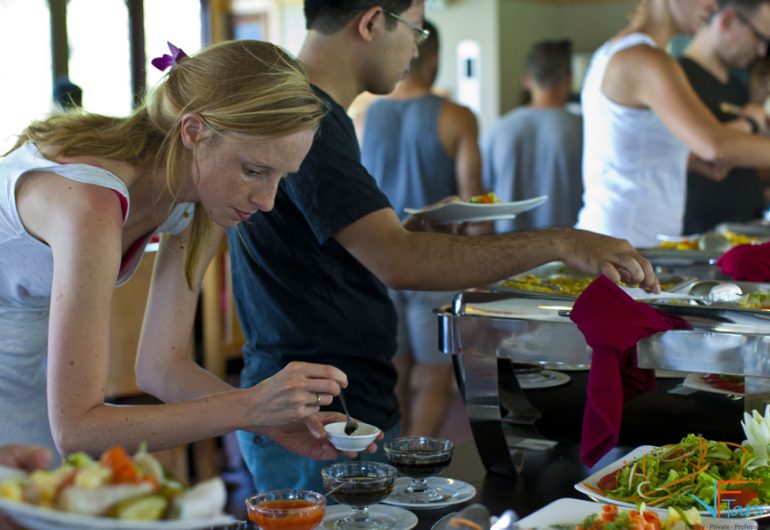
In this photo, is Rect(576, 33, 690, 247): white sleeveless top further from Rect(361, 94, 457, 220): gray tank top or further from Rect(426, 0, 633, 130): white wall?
Rect(426, 0, 633, 130): white wall

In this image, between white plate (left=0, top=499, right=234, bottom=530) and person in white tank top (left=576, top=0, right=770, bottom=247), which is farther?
person in white tank top (left=576, top=0, right=770, bottom=247)

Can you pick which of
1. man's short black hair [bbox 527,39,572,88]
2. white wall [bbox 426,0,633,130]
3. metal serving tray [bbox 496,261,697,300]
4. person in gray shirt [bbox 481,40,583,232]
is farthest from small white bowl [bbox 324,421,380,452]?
white wall [bbox 426,0,633,130]

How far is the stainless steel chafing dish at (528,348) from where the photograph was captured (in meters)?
1.34

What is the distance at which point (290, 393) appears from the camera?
1172mm

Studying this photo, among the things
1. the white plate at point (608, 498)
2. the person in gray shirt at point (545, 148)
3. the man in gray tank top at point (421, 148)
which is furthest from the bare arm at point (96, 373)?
the person in gray shirt at point (545, 148)

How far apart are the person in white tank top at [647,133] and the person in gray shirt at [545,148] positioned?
1225mm

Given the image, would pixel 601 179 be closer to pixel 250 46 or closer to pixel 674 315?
pixel 674 315

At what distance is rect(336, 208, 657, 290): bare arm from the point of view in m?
1.53

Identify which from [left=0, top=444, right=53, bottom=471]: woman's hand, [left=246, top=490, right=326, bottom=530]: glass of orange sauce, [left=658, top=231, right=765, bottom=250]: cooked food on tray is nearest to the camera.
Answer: [left=0, top=444, right=53, bottom=471]: woman's hand

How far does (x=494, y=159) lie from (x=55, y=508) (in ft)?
11.2

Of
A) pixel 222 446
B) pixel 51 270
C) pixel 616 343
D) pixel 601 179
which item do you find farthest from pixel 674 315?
pixel 222 446

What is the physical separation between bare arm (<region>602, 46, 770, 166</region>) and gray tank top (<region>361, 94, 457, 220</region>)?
911mm

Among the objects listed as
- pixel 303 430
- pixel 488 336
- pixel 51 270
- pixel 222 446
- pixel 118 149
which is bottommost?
pixel 222 446

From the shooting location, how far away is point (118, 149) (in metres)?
1.32
